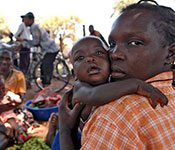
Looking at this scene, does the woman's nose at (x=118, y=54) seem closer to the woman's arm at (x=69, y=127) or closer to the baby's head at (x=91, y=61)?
the baby's head at (x=91, y=61)

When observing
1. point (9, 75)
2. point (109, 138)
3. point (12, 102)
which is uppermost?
point (109, 138)

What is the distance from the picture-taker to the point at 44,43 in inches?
228

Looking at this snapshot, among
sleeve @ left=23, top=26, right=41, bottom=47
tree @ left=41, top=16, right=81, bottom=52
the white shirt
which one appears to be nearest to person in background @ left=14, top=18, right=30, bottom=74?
the white shirt

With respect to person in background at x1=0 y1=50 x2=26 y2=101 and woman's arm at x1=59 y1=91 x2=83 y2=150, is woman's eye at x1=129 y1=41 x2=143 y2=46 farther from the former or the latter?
person in background at x1=0 y1=50 x2=26 y2=101

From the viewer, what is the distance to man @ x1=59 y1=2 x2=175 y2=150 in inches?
30.2

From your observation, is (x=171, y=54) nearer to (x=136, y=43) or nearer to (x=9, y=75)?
(x=136, y=43)

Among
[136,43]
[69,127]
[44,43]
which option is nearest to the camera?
[136,43]

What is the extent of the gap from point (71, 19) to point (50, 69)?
1931 cm

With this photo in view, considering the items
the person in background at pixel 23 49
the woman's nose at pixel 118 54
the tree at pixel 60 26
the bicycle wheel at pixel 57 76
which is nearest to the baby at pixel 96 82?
the woman's nose at pixel 118 54

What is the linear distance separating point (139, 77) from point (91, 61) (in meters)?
0.49

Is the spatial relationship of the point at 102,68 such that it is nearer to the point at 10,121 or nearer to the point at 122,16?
the point at 122,16

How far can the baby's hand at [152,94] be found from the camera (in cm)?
81

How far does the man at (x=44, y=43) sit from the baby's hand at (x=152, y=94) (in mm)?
5236

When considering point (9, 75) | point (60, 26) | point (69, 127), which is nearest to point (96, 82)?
point (69, 127)
